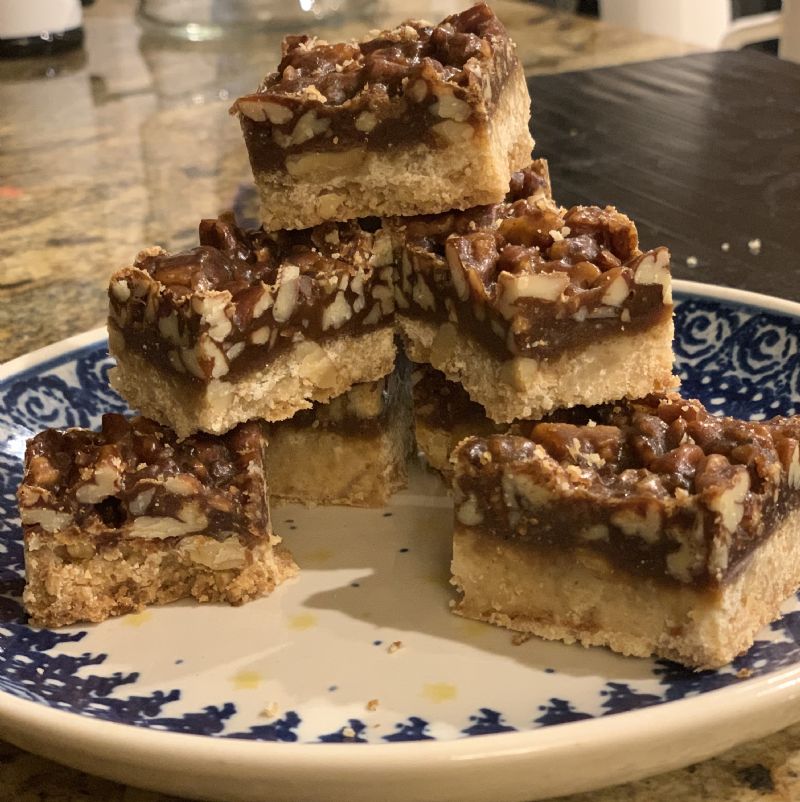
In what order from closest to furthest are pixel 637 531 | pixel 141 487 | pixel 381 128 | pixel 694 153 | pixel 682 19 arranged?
pixel 637 531, pixel 141 487, pixel 381 128, pixel 694 153, pixel 682 19

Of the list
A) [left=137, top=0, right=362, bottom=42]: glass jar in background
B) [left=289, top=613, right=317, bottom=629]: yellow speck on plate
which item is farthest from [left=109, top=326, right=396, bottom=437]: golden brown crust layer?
[left=137, top=0, right=362, bottom=42]: glass jar in background

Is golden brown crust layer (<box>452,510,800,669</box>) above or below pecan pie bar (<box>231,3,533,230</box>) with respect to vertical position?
below

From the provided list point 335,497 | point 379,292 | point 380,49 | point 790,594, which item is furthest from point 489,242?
point 790,594

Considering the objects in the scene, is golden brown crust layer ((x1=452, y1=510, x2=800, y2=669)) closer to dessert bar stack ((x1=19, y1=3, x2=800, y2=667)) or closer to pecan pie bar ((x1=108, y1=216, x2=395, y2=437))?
dessert bar stack ((x1=19, y1=3, x2=800, y2=667))

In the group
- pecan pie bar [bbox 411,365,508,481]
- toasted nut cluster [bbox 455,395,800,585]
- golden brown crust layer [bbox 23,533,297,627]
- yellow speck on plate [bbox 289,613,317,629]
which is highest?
toasted nut cluster [bbox 455,395,800,585]

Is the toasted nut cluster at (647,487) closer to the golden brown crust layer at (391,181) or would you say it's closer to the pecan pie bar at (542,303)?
the pecan pie bar at (542,303)

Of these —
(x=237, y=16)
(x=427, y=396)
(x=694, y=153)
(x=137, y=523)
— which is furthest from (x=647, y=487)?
(x=237, y=16)

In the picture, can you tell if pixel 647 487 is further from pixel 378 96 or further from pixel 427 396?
pixel 378 96
